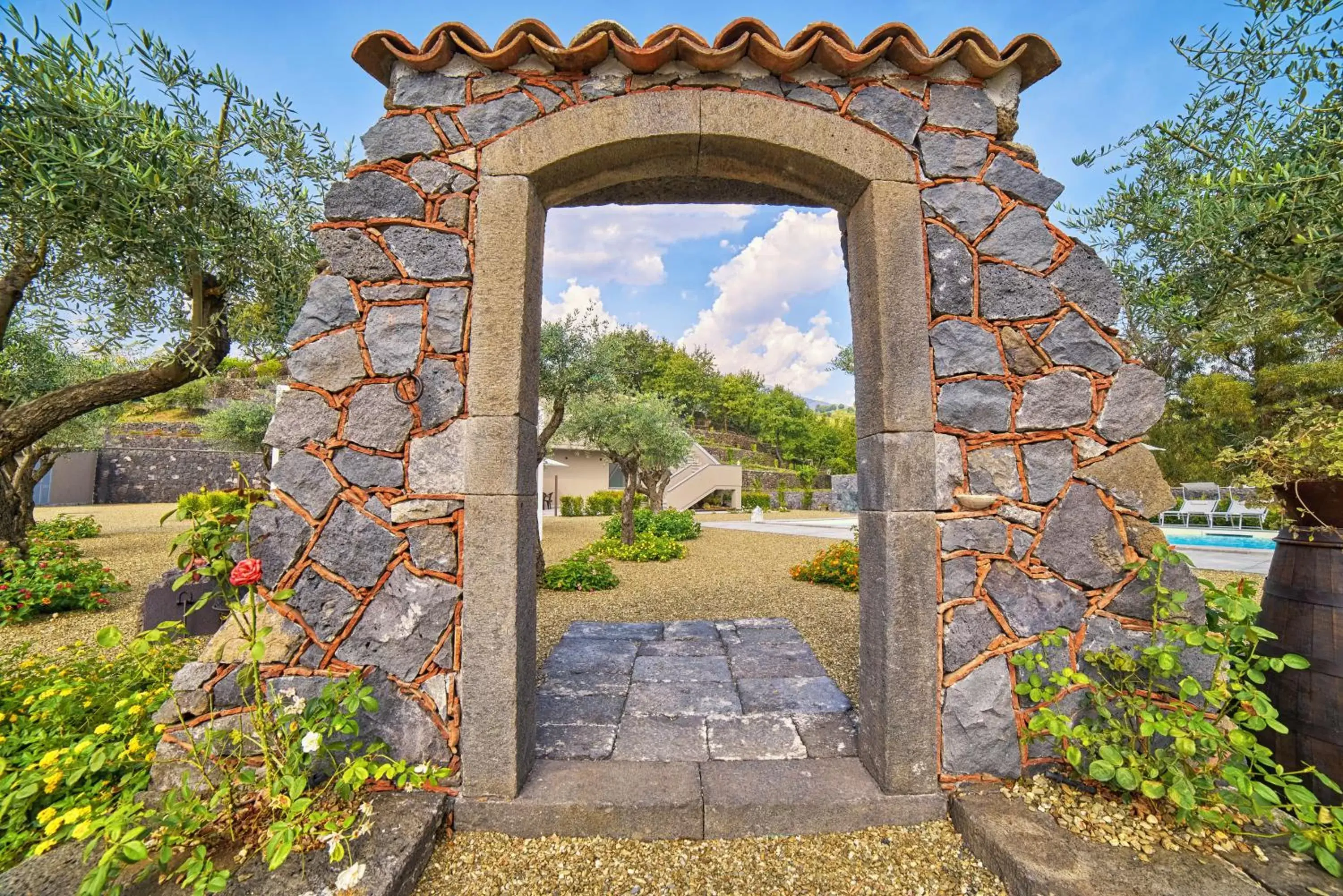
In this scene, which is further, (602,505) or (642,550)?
(602,505)

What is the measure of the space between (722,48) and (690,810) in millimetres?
3103

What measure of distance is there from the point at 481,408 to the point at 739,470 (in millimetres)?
21663

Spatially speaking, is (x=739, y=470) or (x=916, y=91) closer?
(x=916, y=91)

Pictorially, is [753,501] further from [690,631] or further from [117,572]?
[117,572]

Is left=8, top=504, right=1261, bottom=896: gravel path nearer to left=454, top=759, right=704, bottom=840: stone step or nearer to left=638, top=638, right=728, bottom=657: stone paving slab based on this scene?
left=454, top=759, right=704, bottom=840: stone step

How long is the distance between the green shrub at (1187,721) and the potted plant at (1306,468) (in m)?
0.36

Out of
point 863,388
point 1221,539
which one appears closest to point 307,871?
point 863,388

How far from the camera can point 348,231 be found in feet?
7.07

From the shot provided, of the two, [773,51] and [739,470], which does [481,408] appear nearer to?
[773,51]

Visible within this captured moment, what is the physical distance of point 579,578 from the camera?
22.9 ft

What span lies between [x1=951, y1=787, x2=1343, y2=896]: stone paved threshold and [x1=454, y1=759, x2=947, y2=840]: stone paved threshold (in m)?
0.30

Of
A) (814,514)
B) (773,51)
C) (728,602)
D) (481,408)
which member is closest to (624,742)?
(481,408)

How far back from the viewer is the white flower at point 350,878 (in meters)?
1.47

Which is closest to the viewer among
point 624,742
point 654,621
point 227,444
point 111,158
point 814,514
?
point 624,742
